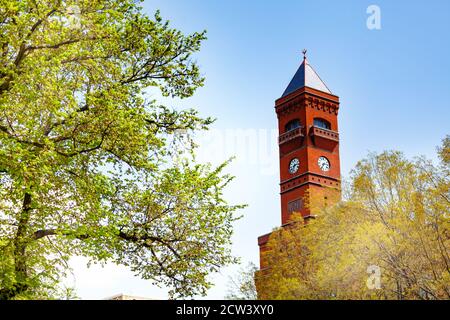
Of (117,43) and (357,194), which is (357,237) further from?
(117,43)

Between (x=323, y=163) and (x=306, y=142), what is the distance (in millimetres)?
3006

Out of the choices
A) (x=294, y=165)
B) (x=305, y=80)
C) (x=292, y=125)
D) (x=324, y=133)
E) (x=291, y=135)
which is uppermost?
(x=305, y=80)

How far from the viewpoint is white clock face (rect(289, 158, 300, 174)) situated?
65062mm

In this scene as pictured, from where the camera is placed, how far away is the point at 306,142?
2547 inches

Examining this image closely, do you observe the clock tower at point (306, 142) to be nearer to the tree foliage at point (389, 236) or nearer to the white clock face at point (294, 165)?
the white clock face at point (294, 165)

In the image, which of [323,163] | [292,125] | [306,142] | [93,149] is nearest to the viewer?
[93,149]

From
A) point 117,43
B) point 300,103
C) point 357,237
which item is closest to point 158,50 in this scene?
point 117,43

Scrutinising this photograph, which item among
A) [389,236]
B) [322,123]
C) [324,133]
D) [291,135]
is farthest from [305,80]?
[389,236]

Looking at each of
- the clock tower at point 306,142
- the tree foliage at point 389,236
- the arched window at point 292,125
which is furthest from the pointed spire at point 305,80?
the tree foliage at point 389,236

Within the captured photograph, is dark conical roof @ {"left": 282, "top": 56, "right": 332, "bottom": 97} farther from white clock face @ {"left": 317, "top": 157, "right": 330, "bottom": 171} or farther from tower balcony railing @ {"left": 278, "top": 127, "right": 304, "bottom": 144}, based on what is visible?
white clock face @ {"left": 317, "top": 157, "right": 330, "bottom": 171}

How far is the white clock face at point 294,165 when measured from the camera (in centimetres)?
6506

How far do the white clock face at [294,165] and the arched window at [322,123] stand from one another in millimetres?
4616

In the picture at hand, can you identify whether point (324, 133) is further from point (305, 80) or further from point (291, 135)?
point (305, 80)
